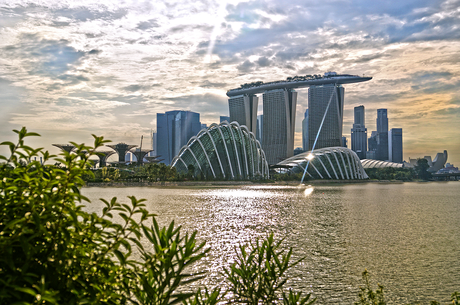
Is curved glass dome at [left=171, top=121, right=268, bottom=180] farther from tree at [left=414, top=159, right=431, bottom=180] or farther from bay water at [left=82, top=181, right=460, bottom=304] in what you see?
tree at [left=414, top=159, right=431, bottom=180]

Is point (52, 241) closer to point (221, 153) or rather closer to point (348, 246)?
point (348, 246)

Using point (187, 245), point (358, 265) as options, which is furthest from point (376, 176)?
point (187, 245)

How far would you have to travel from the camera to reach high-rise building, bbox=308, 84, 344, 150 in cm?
19500

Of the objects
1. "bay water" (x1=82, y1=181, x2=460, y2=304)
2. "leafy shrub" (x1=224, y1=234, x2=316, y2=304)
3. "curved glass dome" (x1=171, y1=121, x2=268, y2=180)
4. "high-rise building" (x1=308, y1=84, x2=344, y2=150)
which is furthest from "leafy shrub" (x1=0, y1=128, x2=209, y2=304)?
"high-rise building" (x1=308, y1=84, x2=344, y2=150)

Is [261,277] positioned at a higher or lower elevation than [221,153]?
lower

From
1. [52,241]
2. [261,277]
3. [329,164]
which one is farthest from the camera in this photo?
[329,164]

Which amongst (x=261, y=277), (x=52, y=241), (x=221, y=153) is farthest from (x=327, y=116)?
(x=52, y=241)

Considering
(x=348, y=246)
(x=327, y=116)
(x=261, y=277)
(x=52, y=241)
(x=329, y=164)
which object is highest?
(x=327, y=116)

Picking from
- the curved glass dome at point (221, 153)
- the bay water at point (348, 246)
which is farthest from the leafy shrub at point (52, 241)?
the curved glass dome at point (221, 153)

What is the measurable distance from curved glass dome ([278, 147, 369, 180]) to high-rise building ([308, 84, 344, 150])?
6770 centimetres

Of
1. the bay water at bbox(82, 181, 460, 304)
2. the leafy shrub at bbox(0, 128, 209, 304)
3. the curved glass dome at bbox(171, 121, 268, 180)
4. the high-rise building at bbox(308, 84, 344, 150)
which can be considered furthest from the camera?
the high-rise building at bbox(308, 84, 344, 150)

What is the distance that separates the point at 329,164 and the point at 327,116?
267ft

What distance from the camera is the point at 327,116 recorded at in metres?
196

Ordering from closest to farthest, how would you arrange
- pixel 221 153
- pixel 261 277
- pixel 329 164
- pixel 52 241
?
pixel 52 241
pixel 261 277
pixel 221 153
pixel 329 164
